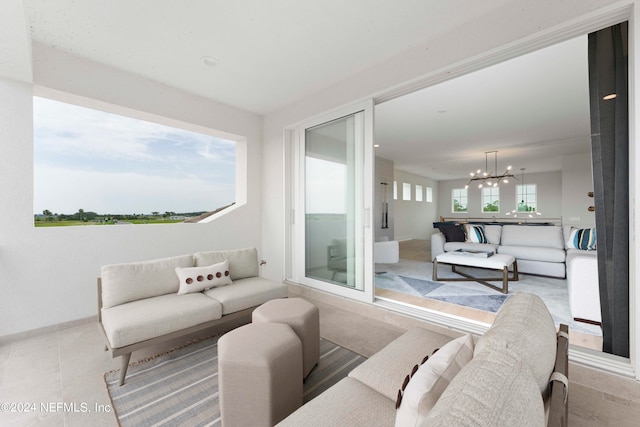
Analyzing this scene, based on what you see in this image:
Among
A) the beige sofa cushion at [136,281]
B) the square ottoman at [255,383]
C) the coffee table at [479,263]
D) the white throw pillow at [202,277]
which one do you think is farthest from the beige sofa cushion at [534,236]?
→ the beige sofa cushion at [136,281]

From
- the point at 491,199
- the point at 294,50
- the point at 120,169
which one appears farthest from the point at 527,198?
the point at 120,169

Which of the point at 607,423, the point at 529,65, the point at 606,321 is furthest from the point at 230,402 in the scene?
the point at 529,65

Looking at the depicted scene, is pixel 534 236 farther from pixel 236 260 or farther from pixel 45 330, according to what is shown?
pixel 45 330

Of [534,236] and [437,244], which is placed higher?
[534,236]

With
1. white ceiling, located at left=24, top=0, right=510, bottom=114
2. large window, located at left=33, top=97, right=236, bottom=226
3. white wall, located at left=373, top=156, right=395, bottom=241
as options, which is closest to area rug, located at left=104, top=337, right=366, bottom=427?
large window, located at left=33, top=97, right=236, bottom=226

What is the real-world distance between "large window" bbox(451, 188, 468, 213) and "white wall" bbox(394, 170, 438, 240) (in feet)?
2.32

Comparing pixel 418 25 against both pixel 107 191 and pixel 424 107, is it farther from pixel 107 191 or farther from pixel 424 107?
pixel 107 191

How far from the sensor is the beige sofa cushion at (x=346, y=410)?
3.15 ft

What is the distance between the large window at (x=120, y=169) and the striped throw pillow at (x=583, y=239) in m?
5.59

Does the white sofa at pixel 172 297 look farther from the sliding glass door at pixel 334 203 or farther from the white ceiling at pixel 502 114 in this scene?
the white ceiling at pixel 502 114

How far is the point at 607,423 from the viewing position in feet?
4.77

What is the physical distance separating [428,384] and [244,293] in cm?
202

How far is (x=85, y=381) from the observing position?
5.89ft

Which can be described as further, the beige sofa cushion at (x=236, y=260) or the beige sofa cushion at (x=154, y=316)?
the beige sofa cushion at (x=236, y=260)
